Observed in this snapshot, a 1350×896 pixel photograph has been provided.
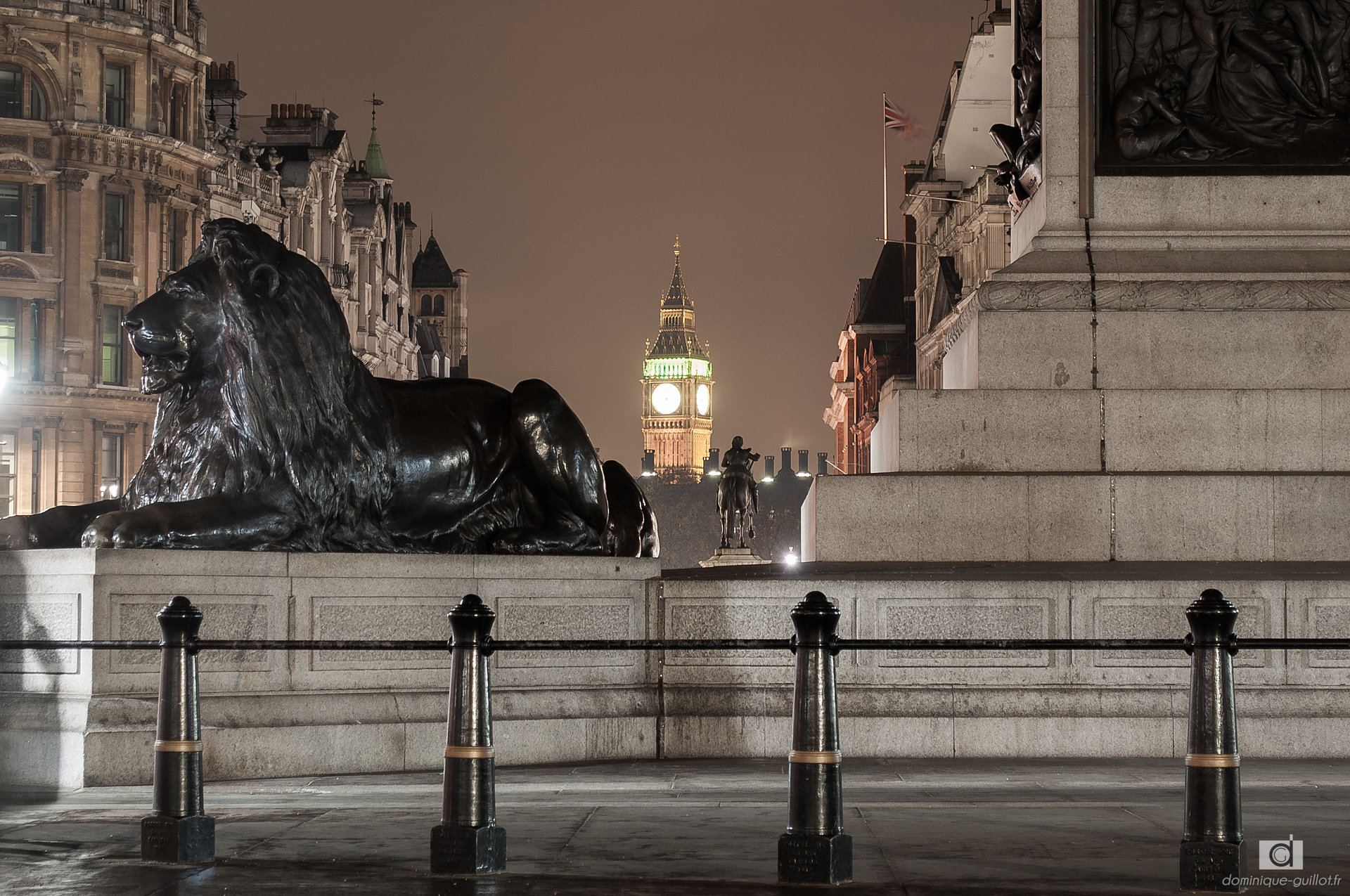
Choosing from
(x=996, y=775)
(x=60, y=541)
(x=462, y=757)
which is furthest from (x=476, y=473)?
(x=462, y=757)

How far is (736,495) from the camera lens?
46.6 m

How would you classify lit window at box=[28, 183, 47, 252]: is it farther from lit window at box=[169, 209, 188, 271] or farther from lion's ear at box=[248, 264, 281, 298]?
lion's ear at box=[248, 264, 281, 298]

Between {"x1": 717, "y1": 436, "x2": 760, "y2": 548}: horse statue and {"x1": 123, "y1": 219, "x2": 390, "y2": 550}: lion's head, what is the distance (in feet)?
117

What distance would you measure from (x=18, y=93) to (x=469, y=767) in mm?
53958

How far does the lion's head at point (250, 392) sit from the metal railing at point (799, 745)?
299 cm

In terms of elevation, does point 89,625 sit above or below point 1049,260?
below

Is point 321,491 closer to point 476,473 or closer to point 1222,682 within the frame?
point 476,473

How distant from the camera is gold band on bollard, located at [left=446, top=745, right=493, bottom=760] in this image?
6473 millimetres

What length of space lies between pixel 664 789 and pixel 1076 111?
6.74 m

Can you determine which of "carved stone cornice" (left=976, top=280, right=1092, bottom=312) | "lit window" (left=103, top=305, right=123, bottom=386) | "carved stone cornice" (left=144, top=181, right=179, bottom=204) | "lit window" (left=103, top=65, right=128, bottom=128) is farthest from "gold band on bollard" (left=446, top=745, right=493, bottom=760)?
"carved stone cornice" (left=144, top=181, right=179, bottom=204)

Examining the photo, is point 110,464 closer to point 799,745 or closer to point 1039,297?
point 1039,297

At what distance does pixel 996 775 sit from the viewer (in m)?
9.20

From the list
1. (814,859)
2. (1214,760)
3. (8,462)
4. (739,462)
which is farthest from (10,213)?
(1214,760)

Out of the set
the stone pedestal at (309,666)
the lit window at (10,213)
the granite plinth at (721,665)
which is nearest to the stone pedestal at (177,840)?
the stone pedestal at (309,666)
